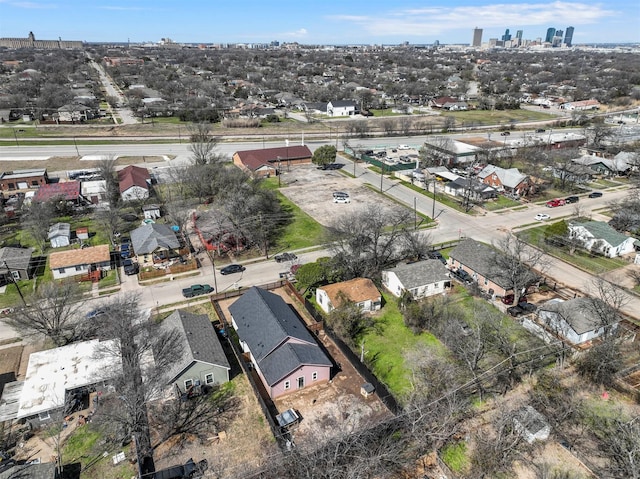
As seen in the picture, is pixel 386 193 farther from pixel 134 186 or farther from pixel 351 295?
pixel 134 186

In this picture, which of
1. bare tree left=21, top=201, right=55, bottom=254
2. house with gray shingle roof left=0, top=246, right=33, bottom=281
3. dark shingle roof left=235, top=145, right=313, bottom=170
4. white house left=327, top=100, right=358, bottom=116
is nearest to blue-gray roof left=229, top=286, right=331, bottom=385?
house with gray shingle roof left=0, top=246, right=33, bottom=281

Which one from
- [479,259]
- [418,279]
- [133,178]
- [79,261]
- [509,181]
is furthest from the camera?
[509,181]

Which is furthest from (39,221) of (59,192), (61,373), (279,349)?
(279,349)

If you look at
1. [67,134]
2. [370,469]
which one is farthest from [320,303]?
[67,134]

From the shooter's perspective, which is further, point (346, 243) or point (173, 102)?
point (173, 102)

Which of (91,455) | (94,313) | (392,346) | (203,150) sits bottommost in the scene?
(392,346)

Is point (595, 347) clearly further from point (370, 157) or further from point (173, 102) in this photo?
point (173, 102)
